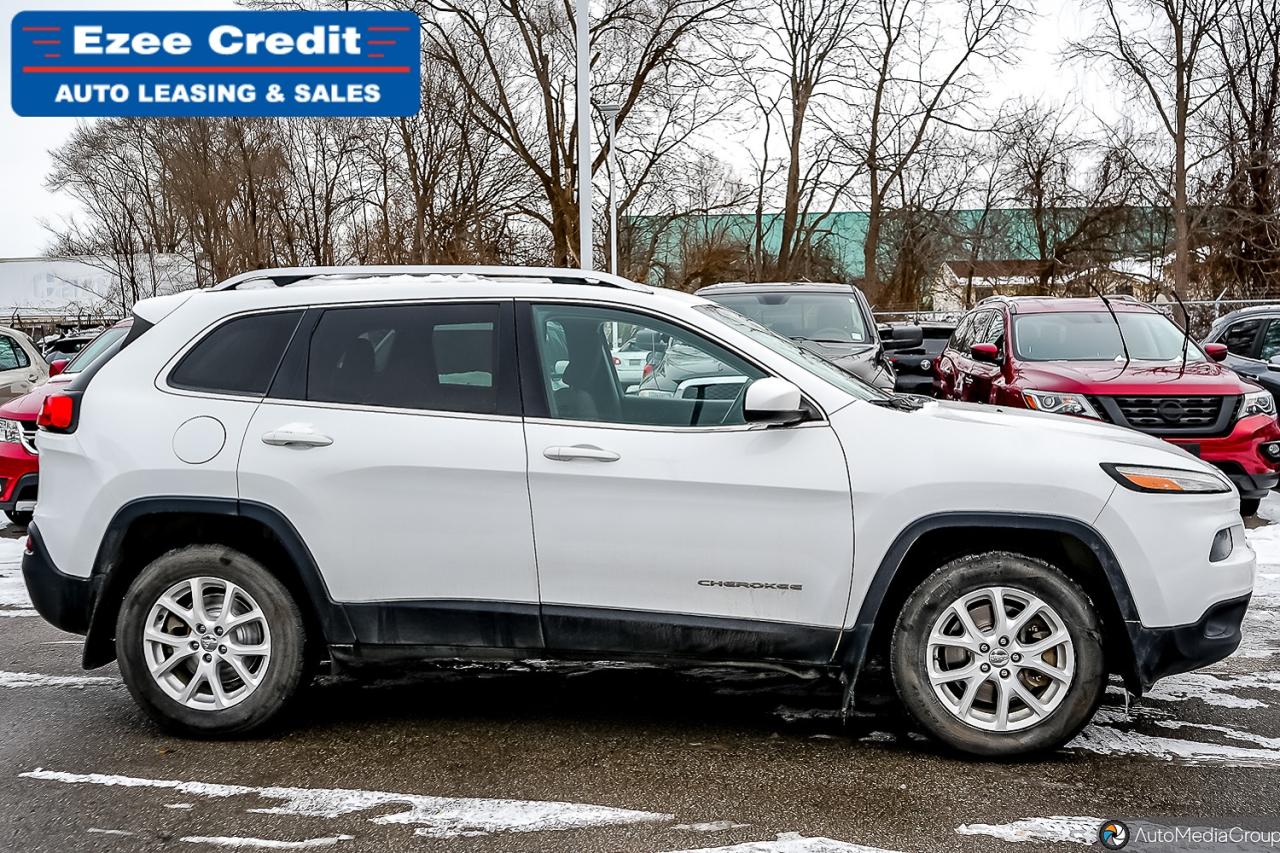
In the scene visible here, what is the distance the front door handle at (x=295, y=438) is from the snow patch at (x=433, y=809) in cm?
127

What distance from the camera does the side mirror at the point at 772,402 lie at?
13.1 feet

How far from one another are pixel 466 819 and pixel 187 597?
155cm

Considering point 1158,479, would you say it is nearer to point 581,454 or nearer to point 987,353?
point 581,454

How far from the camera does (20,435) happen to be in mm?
8969

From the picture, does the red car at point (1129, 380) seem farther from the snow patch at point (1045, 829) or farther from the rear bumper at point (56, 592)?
the rear bumper at point (56, 592)

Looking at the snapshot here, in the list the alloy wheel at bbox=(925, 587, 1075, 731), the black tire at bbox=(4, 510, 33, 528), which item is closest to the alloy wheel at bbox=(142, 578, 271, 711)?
the alloy wheel at bbox=(925, 587, 1075, 731)

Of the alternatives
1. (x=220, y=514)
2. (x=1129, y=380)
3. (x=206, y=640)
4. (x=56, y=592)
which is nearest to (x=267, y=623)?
(x=206, y=640)

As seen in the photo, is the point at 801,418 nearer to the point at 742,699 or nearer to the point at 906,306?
the point at 742,699

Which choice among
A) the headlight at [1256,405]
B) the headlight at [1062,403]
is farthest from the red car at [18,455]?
the headlight at [1256,405]

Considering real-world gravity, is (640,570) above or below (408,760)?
above

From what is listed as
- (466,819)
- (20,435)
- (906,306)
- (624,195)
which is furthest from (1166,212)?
(466,819)

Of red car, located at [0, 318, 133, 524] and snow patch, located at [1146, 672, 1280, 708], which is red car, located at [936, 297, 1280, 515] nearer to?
snow patch, located at [1146, 672, 1280, 708]

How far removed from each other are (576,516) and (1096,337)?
7397mm

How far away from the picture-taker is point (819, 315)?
1130 centimetres
